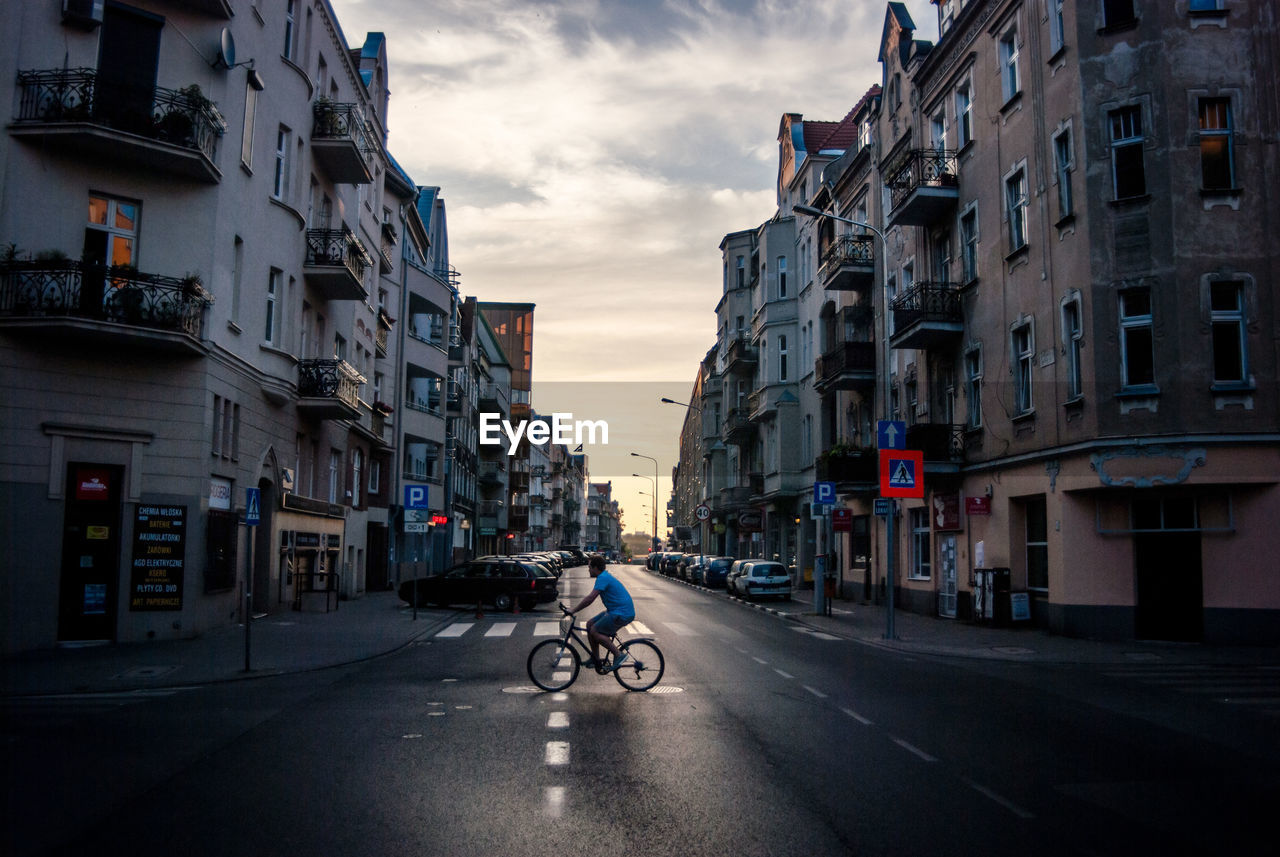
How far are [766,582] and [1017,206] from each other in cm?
1579

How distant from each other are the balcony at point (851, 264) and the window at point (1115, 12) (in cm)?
1368

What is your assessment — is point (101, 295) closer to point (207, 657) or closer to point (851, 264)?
point (207, 657)

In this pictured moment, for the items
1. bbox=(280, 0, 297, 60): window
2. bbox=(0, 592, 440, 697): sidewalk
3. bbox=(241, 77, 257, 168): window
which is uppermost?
bbox=(280, 0, 297, 60): window

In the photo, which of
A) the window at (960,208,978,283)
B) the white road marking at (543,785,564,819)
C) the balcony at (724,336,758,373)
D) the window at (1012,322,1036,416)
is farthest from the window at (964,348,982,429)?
the balcony at (724,336,758,373)

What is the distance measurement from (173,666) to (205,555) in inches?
185

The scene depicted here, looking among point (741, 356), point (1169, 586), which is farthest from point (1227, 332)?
point (741, 356)

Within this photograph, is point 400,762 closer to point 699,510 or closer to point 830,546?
point 830,546

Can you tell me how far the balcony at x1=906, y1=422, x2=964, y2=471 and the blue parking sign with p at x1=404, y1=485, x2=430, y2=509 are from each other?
1274cm

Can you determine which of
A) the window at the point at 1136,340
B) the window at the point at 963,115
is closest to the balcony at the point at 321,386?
the window at the point at 963,115

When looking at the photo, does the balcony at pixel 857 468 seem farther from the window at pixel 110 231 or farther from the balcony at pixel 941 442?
the window at pixel 110 231

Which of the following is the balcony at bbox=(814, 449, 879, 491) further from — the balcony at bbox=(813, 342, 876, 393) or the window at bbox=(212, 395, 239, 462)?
the window at bbox=(212, 395, 239, 462)

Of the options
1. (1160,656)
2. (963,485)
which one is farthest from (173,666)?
(963,485)

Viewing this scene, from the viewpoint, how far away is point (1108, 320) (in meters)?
19.7

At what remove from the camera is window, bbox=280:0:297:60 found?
80.8ft
